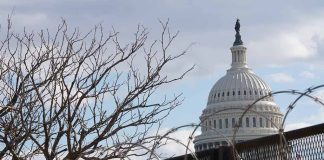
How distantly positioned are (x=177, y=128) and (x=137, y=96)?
866 millimetres

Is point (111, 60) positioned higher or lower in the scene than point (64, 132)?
higher

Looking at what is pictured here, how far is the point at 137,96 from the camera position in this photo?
1378cm

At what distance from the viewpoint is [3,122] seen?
45.5 ft

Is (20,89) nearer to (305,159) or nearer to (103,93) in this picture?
(103,93)


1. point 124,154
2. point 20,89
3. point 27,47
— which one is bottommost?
point 124,154

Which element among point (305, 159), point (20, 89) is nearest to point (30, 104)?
point (20, 89)

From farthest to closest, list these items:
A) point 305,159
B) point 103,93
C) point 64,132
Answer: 1. point 305,159
2. point 103,93
3. point 64,132

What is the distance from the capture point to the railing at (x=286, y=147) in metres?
15.1

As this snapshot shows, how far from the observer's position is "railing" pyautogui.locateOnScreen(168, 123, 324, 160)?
49.5 feet

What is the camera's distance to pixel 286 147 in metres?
14.1

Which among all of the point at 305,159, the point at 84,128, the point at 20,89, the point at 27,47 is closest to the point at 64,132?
the point at 84,128

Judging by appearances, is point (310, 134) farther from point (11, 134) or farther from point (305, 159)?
point (11, 134)

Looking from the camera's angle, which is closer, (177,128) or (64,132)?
(64,132)

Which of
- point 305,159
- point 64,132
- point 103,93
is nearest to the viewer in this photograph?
point 64,132
